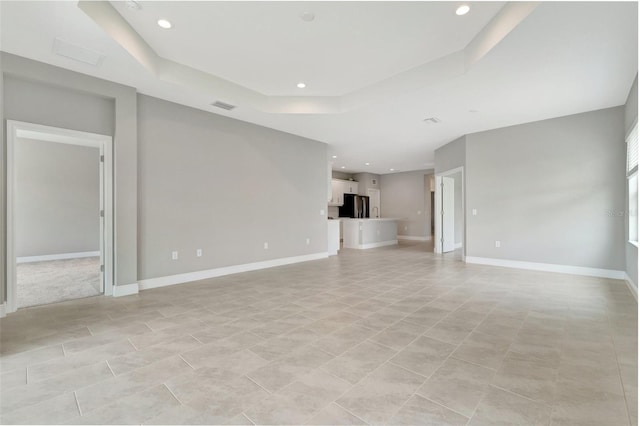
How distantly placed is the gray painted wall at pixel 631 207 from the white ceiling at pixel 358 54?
0.15m

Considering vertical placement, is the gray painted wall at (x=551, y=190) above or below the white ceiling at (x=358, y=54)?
below

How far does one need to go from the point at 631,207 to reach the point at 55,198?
36.9 ft

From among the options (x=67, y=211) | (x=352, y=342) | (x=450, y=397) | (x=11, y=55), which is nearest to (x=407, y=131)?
(x=352, y=342)

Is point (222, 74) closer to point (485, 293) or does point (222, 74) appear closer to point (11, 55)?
point (11, 55)

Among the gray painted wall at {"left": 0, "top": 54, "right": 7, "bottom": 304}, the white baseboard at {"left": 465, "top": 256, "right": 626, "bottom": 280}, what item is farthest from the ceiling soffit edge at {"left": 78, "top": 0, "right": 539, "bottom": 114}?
the white baseboard at {"left": 465, "top": 256, "right": 626, "bottom": 280}

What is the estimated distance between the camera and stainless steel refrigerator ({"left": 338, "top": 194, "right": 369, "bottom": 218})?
1097 cm

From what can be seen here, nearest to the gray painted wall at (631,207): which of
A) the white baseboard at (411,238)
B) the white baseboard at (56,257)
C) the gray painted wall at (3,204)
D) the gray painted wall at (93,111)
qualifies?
the gray painted wall at (93,111)

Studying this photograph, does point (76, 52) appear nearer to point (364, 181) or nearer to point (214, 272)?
point (214, 272)

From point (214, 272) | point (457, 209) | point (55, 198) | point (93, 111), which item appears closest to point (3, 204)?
point (93, 111)

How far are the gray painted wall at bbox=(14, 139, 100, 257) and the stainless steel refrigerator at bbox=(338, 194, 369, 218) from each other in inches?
298

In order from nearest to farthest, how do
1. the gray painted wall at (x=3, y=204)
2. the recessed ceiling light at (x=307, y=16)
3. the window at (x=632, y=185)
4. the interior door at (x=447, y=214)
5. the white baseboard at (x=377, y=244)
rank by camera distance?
the recessed ceiling light at (x=307, y=16)
the gray painted wall at (x=3, y=204)
the window at (x=632, y=185)
the interior door at (x=447, y=214)
the white baseboard at (x=377, y=244)

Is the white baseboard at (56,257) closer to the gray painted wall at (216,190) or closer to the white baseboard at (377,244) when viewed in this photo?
the gray painted wall at (216,190)

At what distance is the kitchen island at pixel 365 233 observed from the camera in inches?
359

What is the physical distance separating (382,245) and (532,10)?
310 inches
